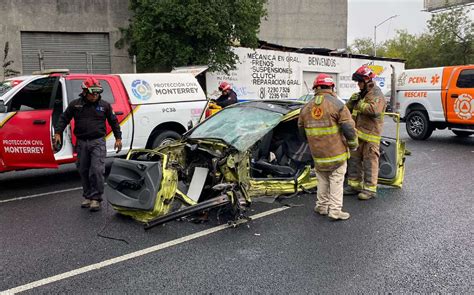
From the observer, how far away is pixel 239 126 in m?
5.72

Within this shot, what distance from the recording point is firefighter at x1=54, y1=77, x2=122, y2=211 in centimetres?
559

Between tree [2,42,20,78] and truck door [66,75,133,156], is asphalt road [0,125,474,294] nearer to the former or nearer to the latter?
truck door [66,75,133,156]

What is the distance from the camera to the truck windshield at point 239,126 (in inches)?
211

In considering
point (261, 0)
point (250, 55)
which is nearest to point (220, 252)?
point (261, 0)

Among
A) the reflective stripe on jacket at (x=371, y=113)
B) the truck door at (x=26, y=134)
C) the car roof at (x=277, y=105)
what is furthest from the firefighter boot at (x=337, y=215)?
the truck door at (x=26, y=134)

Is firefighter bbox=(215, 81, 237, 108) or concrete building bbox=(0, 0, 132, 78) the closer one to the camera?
firefighter bbox=(215, 81, 237, 108)

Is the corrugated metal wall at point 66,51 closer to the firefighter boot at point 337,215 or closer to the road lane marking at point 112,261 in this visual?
the road lane marking at point 112,261

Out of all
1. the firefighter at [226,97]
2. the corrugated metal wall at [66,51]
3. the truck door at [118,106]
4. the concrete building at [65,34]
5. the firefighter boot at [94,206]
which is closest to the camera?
the firefighter boot at [94,206]

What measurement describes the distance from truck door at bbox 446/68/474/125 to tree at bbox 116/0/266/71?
801 centimetres

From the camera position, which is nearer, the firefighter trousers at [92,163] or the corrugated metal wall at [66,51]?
the firefighter trousers at [92,163]

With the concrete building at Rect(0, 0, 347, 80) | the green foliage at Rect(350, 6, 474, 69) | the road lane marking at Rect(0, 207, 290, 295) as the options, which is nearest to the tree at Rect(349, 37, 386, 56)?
the green foliage at Rect(350, 6, 474, 69)

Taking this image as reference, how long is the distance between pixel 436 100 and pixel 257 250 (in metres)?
9.30

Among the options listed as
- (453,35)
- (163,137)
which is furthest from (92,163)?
(453,35)

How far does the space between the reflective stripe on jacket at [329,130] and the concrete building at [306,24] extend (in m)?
33.0
